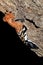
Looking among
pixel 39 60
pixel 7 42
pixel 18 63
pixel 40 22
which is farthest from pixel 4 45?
pixel 40 22

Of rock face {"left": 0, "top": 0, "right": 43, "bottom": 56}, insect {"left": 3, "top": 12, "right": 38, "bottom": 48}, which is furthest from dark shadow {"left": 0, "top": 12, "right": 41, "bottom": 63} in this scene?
rock face {"left": 0, "top": 0, "right": 43, "bottom": 56}

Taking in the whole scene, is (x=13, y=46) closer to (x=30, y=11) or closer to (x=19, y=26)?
(x=19, y=26)

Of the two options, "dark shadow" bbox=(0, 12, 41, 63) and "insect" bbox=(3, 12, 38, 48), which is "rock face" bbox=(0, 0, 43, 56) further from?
"dark shadow" bbox=(0, 12, 41, 63)

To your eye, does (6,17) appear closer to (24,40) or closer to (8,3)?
(8,3)

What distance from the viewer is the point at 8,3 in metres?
12.8

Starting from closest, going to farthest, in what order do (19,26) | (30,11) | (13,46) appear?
(13,46) → (19,26) → (30,11)

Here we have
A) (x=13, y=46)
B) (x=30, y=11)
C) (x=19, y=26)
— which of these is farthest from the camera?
(x=30, y=11)

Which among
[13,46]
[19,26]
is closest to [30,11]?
[19,26]

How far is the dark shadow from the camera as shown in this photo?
10627 mm

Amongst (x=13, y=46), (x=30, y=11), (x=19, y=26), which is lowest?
(x=13, y=46)

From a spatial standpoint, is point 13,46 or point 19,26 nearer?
point 13,46

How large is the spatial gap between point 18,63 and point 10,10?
3806 millimetres

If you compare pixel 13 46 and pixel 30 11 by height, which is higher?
pixel 30 11

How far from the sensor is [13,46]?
11031 mm
